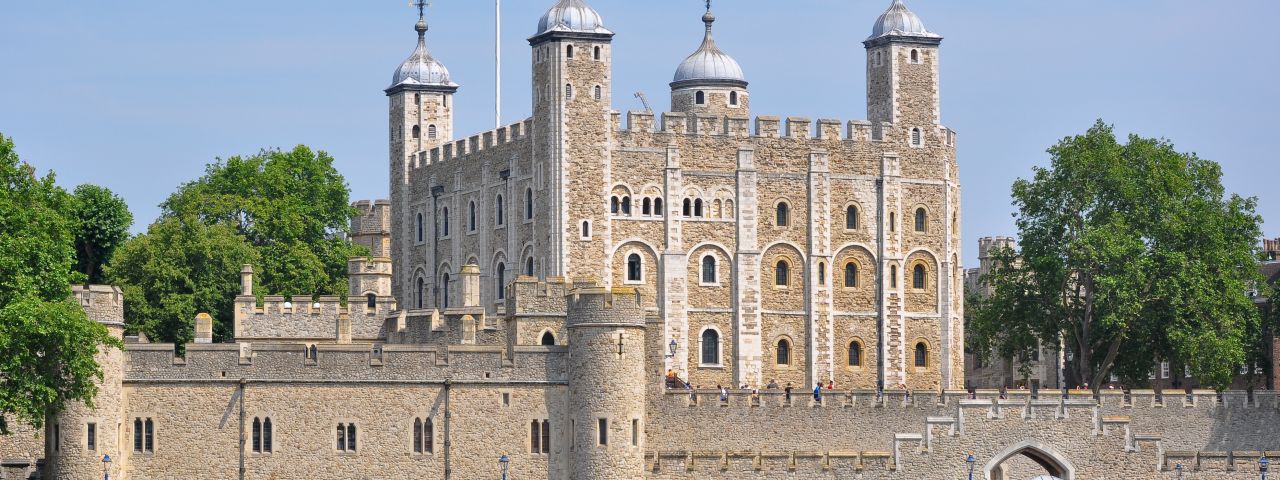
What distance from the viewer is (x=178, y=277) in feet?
318

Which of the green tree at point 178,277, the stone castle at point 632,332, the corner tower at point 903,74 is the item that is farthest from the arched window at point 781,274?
the green tree at point 178,277

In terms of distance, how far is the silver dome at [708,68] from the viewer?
10781 cm

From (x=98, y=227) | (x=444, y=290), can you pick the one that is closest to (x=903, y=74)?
(x=444, y=290)

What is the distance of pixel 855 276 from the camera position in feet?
335

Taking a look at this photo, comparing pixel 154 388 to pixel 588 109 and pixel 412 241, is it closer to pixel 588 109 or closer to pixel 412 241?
pixel 588 109

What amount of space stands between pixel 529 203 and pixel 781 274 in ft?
29.1

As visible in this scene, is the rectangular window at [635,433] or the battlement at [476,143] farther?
the battlement at [476,143]

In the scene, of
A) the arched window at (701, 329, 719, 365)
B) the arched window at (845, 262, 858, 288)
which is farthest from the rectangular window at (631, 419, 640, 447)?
the arched window at (845, 262, 858, 288)

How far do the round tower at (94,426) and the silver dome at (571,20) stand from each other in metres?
30.3

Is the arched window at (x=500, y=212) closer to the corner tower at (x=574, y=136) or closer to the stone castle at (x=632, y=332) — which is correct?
the stone castle at (x=632, y=332)

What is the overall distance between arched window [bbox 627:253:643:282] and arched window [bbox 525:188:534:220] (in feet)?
12.2

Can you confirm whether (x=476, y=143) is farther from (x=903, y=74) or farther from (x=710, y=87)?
(x=903, y=74)

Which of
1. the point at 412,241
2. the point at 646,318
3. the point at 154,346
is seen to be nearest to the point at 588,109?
the point at 412,241

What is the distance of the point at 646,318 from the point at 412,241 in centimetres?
3420
